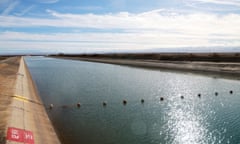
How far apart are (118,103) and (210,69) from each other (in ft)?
137

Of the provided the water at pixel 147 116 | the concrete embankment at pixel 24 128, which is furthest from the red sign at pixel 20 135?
the water at pixel 147 116

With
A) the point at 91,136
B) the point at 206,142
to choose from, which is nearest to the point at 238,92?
the point at 206,142

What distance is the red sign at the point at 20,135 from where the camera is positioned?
585 inches

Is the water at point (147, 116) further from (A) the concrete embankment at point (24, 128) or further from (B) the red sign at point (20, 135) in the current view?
(B) the red sign at point (20, 135)

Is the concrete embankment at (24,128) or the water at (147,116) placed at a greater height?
the concrete embankment at (24,128)

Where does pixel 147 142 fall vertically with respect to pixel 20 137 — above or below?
below

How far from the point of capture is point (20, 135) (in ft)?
51.7

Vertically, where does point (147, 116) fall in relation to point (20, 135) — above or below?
below

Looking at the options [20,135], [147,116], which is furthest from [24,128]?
[147,116]

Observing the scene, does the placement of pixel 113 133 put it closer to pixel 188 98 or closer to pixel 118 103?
pixel 118 103

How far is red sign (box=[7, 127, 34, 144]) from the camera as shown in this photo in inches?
585

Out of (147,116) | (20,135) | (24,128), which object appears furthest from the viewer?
(147,116)

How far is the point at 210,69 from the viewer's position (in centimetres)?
6262

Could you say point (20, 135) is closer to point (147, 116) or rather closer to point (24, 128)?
point (24, 128)
